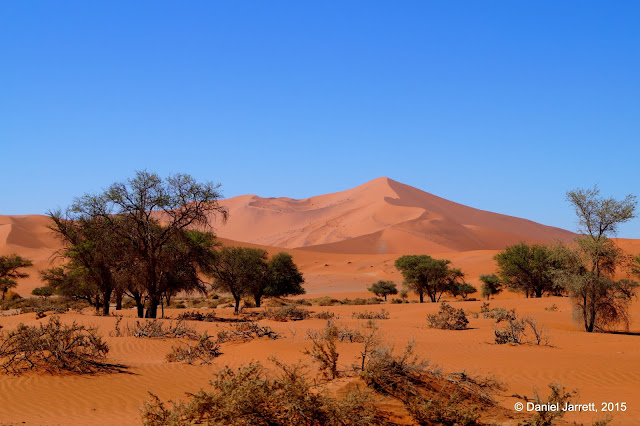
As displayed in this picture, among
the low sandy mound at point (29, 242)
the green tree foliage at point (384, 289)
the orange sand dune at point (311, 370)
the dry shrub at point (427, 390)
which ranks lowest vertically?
the orange sand dune at point (311, 370)

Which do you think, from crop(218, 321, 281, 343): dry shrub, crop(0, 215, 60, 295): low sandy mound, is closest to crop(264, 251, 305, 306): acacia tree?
crop(218, 321, 281, 343): dry shrub

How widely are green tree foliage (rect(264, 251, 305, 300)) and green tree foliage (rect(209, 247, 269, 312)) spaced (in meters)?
1.51

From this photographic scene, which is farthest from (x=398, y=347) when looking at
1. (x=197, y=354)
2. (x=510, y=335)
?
(x=197, y=354)

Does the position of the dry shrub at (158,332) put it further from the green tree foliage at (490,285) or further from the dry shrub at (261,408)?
the green tree foliage at (490,285)

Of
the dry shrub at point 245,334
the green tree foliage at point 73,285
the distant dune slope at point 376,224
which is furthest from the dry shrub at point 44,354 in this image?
the distant dune slope at point 376,224

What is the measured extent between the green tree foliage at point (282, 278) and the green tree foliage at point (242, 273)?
1.51 metres

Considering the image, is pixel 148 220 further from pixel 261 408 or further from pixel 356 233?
pixel 356 233

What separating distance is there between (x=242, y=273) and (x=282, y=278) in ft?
22.2

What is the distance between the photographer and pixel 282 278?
1594 inches

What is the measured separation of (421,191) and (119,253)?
144 meters

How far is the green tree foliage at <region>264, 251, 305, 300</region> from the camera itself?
3978 cm

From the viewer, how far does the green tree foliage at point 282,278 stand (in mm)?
39781

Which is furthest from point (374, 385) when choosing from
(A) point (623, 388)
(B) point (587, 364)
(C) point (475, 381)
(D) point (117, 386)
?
(B) point (587, 364)

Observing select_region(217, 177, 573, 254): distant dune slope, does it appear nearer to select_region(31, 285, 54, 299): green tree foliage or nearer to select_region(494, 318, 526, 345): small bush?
select_region(31, 285, 54, 299): green tree foliage
